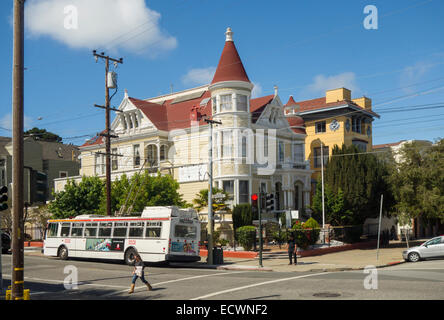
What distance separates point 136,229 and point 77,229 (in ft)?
18.4

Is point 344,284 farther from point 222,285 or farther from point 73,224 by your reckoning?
point 73,224

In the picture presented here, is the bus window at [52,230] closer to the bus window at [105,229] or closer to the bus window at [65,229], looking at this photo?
the bus window at [65,229]

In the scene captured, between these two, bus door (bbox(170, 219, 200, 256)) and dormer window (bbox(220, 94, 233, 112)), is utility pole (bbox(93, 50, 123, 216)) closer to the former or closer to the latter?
bus door (bbox(170, 219, 200, 256))

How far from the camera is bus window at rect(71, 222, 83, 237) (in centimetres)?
3040

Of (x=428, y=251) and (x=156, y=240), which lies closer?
(x=156, y=240)

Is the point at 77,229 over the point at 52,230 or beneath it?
over

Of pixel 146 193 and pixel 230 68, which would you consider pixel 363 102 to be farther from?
pixel 146 193

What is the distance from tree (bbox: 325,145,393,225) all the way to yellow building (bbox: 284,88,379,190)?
11451mm

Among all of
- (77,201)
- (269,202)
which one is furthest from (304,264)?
(77,201)

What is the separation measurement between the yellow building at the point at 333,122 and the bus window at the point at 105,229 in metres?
29.7

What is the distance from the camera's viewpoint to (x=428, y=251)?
1083 inches

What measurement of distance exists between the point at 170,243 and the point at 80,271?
15.8ft
